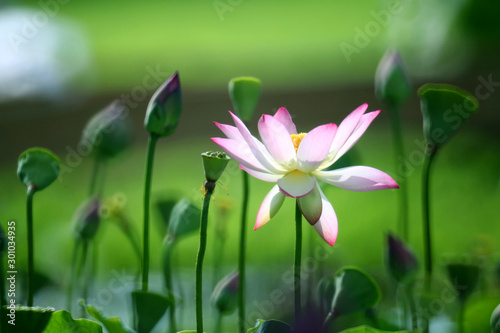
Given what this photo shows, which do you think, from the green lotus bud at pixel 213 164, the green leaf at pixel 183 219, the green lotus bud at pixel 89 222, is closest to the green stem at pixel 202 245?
the green lotus bud at pixel 213 164

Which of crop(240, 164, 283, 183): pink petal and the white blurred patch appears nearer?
→ crop(240, 164, 283, 183): pink petal

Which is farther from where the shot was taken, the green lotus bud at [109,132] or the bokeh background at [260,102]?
the bokeh background at [260,102]

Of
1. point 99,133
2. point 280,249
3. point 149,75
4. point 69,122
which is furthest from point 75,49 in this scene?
point 99,133

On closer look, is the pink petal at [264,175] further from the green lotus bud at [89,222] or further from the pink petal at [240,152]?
the green lotus bud at [89,222]

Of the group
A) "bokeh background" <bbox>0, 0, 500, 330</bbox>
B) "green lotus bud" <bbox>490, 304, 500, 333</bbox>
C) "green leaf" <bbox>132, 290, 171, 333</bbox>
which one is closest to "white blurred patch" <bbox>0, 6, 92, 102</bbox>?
"bokeh background" <bbox>0, 0, 500, 330</bbox>

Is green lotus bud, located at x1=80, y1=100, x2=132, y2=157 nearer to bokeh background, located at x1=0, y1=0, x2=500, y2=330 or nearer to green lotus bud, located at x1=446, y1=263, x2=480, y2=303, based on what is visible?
bokeh background, located at x1=0, y1=0, x2=500, y2=330

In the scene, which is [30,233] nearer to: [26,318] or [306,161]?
[26,318]

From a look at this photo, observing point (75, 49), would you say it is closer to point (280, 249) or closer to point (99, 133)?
point (280, 249)
